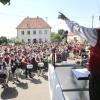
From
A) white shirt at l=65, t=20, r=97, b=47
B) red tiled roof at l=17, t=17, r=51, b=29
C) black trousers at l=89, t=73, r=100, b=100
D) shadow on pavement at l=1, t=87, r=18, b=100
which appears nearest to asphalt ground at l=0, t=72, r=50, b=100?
shadow on pavement at l=1, t=87, r=18, b=100

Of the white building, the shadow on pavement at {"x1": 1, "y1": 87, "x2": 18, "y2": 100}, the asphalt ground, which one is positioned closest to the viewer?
the asphalt ground

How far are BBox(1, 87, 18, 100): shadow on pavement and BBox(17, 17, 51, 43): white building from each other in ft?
267

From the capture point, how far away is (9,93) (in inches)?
564

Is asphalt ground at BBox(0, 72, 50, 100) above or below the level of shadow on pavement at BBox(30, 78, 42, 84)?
above

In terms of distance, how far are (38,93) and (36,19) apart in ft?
273

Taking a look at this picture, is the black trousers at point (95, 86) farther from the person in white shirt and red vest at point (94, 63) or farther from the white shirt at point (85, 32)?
the white shirt at point (85, 32)

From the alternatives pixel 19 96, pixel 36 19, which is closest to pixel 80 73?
pixel 19 96

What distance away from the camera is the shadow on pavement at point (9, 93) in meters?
13.6

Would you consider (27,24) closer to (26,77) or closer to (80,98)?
(26,77)

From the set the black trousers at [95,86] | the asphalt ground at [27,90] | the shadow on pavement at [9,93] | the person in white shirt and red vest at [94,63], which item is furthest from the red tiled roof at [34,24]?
the black trousers at [95,86]

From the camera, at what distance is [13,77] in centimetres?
1773

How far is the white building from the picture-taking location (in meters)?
97.2

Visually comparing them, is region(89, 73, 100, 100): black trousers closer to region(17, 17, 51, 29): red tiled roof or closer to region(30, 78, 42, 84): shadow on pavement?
region(30, 78, 42, 84): shadow on pavement

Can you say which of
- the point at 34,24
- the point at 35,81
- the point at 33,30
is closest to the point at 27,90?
the point at 35,81
